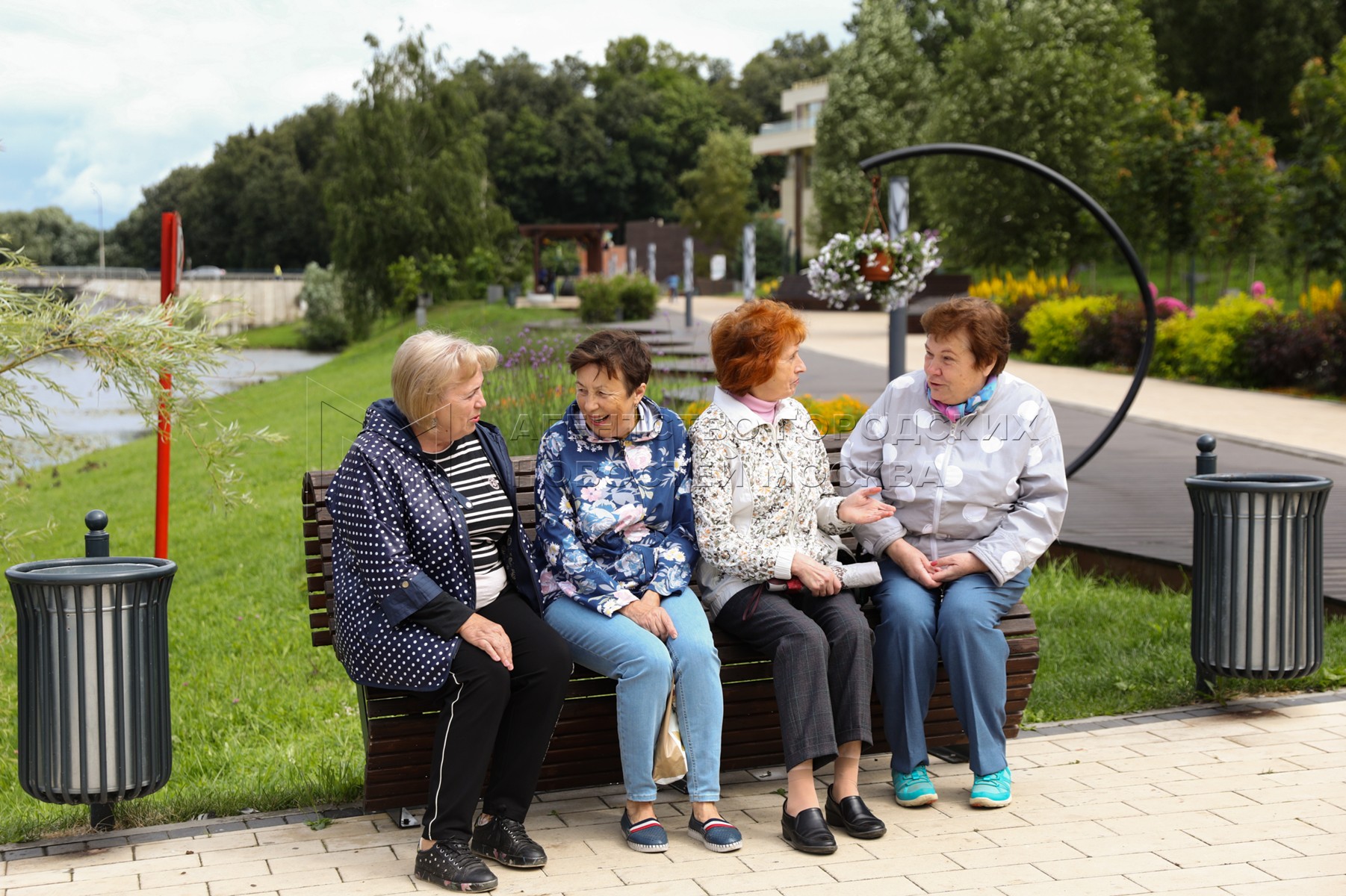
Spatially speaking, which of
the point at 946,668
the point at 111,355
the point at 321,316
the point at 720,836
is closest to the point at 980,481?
the point at 946,668

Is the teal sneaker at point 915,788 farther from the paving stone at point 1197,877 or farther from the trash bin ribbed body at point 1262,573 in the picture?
the trash bin ribbed body at point 1262,573

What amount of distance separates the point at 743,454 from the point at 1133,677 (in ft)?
6.75

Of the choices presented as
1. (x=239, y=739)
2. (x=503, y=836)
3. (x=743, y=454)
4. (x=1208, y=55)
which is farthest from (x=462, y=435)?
(x=1208, y=55)

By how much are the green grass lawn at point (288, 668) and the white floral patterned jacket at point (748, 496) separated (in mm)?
872

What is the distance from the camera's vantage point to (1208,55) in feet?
130

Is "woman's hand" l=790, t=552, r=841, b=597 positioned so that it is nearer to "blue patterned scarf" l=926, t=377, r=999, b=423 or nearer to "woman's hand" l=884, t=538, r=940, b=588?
"woman's hand" l=884, t=538, r=940, b=588

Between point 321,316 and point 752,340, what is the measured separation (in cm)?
5165

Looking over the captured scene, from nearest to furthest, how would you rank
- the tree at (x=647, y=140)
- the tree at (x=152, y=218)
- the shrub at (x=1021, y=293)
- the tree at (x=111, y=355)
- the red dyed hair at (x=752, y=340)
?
the red dyed hair at (x=752, y=340) < the tree at (x=111, y=355) < the shrub at (x=1021, y=293) < the tree at (x=647, y=140) < the tree at (x=152, y=218)

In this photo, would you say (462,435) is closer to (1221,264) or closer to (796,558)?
(796,558)

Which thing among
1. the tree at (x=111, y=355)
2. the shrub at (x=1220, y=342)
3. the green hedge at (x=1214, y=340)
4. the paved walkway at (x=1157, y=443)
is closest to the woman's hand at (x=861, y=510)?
the paved walkway at (x=1157, y=443)

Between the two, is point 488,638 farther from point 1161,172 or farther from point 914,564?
point 1161,172

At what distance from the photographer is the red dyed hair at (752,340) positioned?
11.9 ft

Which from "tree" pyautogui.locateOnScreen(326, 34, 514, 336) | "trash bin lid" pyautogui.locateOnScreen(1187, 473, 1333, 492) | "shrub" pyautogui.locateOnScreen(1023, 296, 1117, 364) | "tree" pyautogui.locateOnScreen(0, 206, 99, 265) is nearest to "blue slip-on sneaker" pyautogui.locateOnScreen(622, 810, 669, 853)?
"trash bin lid" pyautogui.locateOnScreen(1187, 473, 1333, 492)

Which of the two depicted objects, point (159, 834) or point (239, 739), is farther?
point (239, 739)
